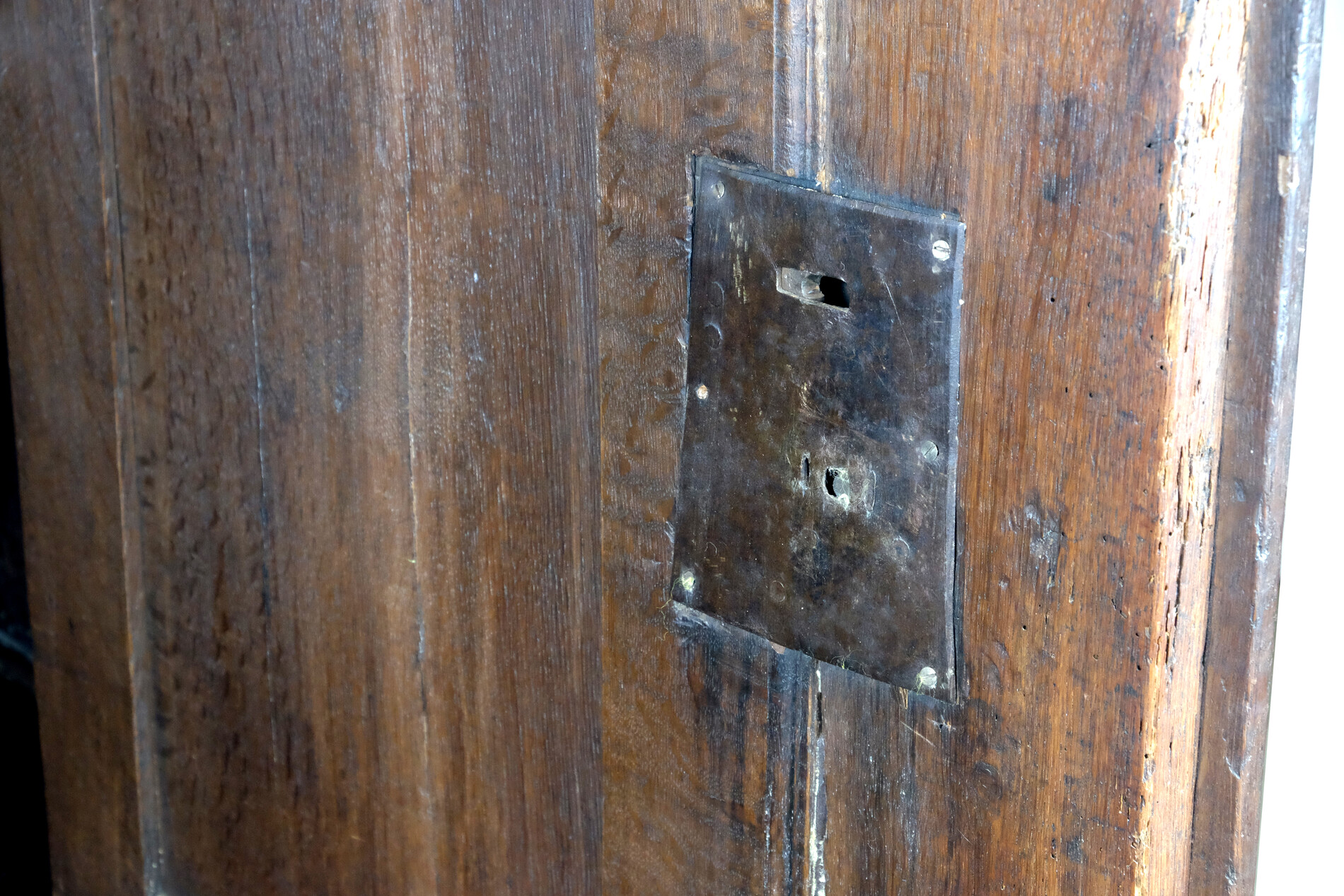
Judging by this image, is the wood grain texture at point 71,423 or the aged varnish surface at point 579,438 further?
the wood grain texture at point 71,423

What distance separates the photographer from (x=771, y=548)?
0.57 metres

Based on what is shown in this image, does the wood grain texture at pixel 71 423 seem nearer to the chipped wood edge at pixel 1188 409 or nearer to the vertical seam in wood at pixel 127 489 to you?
the vertical seam in wood at pixel 127 489

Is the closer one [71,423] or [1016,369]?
[1016,369]

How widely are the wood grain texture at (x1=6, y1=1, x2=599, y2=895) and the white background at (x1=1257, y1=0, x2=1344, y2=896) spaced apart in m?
0.32

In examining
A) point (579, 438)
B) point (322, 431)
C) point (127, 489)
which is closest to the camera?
point (579, 438)

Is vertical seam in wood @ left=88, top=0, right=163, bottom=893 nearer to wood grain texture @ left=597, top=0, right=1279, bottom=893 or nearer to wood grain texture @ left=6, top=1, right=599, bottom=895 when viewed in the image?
wood grain texture @ left=6, top=1, right=599, bottom=895

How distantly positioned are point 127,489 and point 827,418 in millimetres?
→ 578

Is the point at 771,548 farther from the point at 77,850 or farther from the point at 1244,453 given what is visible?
the point at 77,850

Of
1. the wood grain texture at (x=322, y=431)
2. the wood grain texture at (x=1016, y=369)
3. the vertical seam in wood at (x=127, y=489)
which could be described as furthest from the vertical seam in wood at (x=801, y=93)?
the vertical seam in wood at (x=127, y=489)

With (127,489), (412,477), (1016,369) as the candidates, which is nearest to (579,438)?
(412,477)

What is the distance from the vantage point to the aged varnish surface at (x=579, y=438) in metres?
0.47

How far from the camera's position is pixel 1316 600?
0.53m

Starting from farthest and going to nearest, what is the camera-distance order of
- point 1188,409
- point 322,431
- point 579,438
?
point 322,431 → point 579,438 → point 1188,409

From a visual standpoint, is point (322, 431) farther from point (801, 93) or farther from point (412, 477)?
point (801, 93)
